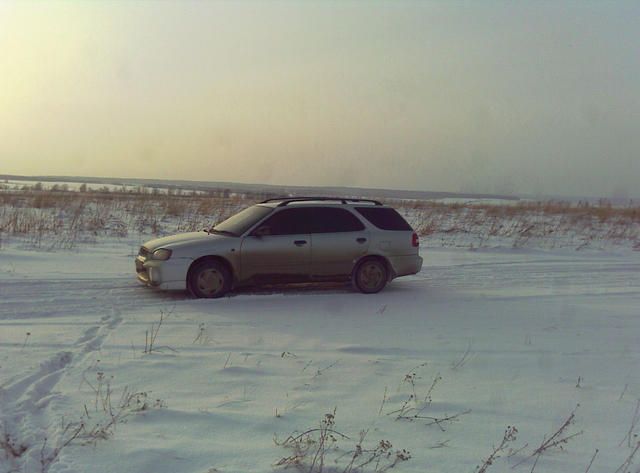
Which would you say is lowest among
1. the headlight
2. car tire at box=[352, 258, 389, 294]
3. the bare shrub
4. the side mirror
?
the bare shrub

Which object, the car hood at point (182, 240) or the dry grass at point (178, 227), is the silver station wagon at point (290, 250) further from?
the dry grass at point (178, 227)

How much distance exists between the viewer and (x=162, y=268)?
344 inches

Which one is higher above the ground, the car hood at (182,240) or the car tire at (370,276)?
the car hood at (182,240)

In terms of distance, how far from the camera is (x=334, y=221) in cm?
979

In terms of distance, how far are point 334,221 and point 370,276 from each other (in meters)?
1.16

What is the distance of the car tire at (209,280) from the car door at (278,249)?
1.06ft

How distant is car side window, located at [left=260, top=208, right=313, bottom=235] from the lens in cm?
941

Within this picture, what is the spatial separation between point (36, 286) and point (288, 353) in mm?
5497

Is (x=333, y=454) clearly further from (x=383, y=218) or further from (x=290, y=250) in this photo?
(x=383, y=218)

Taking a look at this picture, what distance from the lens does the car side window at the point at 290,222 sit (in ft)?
30.9

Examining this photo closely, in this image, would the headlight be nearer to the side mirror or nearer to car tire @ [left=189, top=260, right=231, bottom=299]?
car tire @ [left=189, top=260, right=231, bottom=299]

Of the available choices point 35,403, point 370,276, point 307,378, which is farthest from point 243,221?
point 35,403

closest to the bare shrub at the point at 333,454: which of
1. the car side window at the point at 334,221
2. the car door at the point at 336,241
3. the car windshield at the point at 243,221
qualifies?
the car door at the point at 336,241

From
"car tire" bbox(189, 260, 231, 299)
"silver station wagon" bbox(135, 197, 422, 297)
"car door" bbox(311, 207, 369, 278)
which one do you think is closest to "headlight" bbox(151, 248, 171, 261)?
"silver station wagon" bbox(135, 197, 422, 297)
